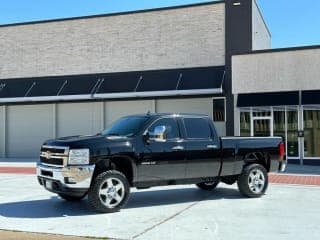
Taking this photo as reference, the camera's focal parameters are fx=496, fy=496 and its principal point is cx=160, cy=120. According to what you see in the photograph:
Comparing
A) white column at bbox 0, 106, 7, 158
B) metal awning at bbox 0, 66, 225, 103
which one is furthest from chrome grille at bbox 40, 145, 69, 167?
white column at bbox 0, 106, 7, 158

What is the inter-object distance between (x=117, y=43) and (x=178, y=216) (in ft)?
62.5

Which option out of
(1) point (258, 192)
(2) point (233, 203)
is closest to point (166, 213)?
(2) point (233, 203)

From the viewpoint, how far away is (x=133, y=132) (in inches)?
410

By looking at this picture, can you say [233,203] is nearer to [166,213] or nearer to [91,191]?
[166,213]

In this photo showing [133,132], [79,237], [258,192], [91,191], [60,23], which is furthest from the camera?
[60,23]

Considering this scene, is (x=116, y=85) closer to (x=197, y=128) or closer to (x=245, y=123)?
(x=245, y=123)

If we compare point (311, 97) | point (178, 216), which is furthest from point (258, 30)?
point (178, 216)

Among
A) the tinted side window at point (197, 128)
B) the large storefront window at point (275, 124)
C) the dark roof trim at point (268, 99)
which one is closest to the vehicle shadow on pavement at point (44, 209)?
the tinted side window at point (197, 128)

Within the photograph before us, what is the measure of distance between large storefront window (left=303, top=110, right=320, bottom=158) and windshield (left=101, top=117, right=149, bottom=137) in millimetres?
13221

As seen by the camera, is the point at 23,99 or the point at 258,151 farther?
the point at 23,99

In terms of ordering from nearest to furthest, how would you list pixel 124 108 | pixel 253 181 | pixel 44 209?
pixel 44 209 < pixel 253 181 < pixel 124 108

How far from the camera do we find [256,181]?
11945 mm

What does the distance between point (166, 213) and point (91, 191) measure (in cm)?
152

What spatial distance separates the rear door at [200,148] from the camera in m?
10.9
